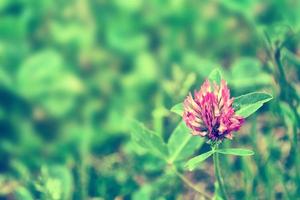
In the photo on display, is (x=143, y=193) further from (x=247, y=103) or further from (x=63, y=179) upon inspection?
(x=247, y=103)

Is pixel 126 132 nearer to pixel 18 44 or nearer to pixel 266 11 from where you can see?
pixel 18 44

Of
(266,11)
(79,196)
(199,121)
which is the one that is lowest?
(199,121)

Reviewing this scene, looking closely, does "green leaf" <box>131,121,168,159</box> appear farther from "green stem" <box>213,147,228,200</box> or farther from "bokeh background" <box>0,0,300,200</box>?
"bokeh background" <box>0,0,300,200</box>

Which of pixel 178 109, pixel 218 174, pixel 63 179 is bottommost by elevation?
pixel 218 174

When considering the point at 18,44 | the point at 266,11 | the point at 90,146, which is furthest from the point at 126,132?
the point at 266,11

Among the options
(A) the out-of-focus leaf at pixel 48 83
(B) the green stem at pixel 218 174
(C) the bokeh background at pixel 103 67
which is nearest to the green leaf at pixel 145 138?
(B) the green stem at pixel 218 174

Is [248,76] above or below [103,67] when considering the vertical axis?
below

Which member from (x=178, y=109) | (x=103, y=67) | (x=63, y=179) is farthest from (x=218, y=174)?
(x=103, y=67)
